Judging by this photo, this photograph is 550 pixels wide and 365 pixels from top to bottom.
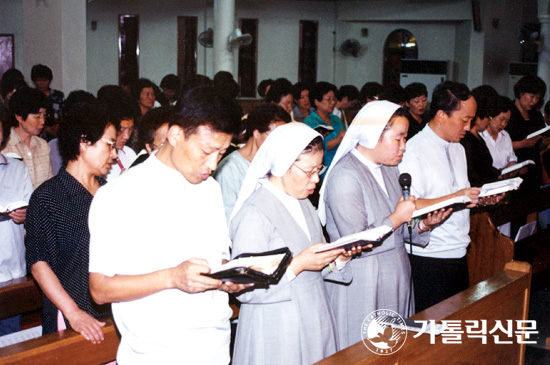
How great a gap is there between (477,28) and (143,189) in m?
13.4

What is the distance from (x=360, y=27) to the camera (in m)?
16.1

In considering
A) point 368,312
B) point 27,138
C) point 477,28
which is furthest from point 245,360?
point 477,28

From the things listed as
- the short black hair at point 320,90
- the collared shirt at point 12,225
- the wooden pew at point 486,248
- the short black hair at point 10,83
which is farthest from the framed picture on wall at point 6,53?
the wooden pew at point 486,248

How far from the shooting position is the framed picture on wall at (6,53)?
13211 mm

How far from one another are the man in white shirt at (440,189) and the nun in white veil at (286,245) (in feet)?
3.97

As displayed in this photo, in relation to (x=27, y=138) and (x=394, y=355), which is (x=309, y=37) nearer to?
(x=27, y=138)

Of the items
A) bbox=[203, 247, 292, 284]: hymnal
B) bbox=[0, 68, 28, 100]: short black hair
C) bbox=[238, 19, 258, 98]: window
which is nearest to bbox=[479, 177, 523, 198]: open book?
bbox=[203, 247, 292, 284]: hymnal

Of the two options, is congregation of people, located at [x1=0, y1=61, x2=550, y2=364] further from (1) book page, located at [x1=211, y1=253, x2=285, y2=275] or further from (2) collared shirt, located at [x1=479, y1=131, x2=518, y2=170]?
(2) collared shirt, located at [x1=479, y1=131, x2=518, y2=170]

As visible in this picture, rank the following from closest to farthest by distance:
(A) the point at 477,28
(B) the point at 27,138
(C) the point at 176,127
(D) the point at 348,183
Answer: (C) the point at 176,127 < (D) the point at 348,183 < (B) the point at 27,138 < (A) the point at 477,28

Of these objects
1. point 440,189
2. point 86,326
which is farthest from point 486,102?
point 86,326

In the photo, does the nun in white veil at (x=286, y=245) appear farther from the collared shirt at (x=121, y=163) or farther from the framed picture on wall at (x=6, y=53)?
the framed picture on wall at (x=6, y=53)

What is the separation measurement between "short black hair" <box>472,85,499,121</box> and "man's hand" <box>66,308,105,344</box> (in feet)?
11.9

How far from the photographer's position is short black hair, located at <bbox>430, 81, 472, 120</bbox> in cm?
390

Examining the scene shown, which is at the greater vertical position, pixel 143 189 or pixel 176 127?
pixel 176 127
